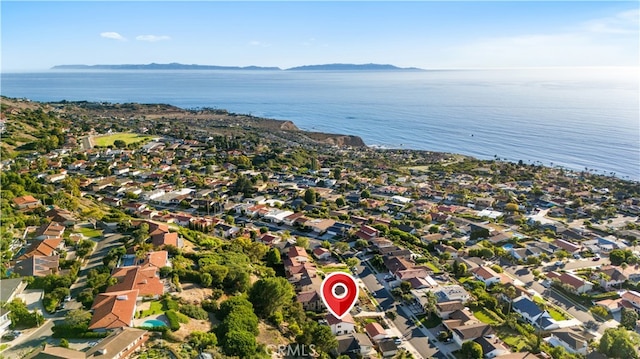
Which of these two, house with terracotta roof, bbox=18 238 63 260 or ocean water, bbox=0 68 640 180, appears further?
ocean water, bbox=0 68 640 180

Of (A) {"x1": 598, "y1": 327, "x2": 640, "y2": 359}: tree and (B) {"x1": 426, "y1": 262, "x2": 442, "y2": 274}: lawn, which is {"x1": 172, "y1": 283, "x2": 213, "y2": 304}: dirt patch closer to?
(B) {"x1": 426, "y1": 262, "x2": 442, "y2": 274}: lawn

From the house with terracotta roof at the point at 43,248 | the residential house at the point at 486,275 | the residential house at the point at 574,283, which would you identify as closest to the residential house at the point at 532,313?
the residential house at the point at 486,275

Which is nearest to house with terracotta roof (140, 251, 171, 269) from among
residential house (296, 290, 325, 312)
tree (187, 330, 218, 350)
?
tree (187, 330, 218, 350)

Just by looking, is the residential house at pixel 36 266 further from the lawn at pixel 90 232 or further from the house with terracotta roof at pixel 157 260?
the lawn at pixel 90 232

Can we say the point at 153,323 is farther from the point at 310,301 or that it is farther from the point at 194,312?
the point at 310,301

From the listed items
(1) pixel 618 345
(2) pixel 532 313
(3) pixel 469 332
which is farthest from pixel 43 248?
(1) pixel 618 345

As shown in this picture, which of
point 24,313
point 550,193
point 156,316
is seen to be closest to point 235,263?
point 156,316

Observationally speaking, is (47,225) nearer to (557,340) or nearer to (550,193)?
(557,340)
